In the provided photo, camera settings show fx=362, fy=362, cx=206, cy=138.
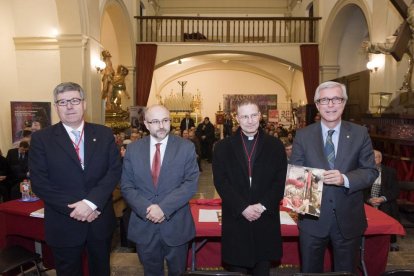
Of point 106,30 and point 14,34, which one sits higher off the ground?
point 106,30

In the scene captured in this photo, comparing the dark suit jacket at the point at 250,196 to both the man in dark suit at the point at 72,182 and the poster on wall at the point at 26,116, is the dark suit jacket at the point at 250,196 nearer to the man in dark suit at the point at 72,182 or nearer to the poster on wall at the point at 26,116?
the man in dark suit at the point at 72,182

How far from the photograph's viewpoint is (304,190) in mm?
2309

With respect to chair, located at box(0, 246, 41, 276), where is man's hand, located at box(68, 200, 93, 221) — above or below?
above

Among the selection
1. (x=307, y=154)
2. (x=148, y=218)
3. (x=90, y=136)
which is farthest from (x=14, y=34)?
(x=307, y=154)

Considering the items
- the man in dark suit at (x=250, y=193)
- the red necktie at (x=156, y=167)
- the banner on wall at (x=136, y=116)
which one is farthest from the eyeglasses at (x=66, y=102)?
the banner on wall at (x=136, y=116)

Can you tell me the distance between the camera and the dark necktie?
7.95 feet

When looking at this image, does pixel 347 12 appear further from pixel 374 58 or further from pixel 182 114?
pixel 182 114

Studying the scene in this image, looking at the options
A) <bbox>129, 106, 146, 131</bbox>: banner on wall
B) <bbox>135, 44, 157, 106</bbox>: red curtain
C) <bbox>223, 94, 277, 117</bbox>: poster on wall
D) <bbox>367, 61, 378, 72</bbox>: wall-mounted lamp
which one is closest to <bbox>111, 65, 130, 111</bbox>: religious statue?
<bbox>129, 106, 146, 131</bbox>: banner on wall

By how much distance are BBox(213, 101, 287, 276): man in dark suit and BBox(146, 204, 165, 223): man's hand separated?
0.44 m

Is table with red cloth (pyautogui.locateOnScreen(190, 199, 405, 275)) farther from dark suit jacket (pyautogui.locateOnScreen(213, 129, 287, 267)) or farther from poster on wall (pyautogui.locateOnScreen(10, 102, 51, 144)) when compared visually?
poster on wall (pyautogui.locateOnScreen(10, 102, 51, 144))

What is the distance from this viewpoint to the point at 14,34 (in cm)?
753

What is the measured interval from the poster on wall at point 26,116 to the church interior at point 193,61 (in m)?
0.02

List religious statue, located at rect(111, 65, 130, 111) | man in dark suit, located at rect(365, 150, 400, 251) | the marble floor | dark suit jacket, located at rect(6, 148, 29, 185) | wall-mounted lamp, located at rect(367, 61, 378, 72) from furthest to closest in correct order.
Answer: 1. religious statue, located at rect(111, 65, 130, 111)
2. wall-mounted lamp, located at rect(367, 61, 378, 72)
3. dark suit jacket, located at rect(6, 148, 29, 185)
4. man in dark suit, located at rect(365, 150, 400, 251)
5. the marble floor

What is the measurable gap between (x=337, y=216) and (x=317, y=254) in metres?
0.30
